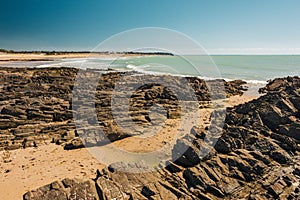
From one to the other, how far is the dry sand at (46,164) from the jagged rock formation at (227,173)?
2487 mm

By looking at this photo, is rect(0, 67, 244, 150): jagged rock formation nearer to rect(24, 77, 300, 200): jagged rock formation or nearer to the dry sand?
the dry sand

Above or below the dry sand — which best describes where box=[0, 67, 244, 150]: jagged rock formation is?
above

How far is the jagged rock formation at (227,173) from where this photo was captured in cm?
981

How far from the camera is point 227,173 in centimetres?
1081

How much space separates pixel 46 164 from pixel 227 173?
956 cm

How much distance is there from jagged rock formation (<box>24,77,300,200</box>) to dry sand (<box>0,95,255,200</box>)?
249cm

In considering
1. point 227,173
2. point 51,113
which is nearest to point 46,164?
point 51,113

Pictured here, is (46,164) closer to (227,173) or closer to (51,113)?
(51,113)

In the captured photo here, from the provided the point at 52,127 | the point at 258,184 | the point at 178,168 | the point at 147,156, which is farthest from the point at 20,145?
the point at 258,184

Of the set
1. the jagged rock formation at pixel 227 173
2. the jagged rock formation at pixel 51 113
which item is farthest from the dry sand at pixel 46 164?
the jagged rock formation at pixel 227 173

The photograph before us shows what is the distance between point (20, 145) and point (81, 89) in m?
11.8

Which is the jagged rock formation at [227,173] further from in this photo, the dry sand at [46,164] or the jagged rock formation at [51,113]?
the jagged rock formation at [51,113]

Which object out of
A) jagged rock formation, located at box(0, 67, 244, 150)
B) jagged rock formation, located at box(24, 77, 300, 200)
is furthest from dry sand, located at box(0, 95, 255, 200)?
jagged rock formation, located at box(24, 77, 300, 200)

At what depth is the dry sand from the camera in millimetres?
12695
